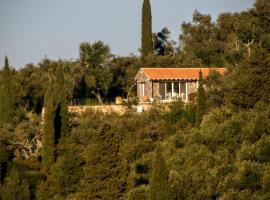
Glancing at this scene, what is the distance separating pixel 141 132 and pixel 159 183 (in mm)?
16991

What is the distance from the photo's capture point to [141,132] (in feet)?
120

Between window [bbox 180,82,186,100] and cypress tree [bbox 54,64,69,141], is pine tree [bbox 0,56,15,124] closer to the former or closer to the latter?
cypress tree [bbox 54,64,69,141]

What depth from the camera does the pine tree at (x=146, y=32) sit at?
185 ft

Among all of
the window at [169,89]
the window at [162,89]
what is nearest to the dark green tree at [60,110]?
the window at [162,89]

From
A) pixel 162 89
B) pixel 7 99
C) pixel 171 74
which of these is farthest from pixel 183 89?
pixel 7 99

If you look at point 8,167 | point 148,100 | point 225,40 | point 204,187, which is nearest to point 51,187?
point 8,167

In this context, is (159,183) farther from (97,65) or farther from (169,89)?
(97,65)

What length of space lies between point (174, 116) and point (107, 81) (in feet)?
41.1

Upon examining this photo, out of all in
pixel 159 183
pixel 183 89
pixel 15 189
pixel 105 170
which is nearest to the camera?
pixel 159 183

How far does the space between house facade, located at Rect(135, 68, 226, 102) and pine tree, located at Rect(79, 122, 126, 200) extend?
21053 mm

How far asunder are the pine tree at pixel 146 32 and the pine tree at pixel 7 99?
54.1 ft

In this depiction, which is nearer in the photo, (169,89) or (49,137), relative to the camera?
(49,137)

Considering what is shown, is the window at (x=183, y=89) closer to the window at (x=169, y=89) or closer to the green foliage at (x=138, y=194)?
the window at (x=169, y=89)

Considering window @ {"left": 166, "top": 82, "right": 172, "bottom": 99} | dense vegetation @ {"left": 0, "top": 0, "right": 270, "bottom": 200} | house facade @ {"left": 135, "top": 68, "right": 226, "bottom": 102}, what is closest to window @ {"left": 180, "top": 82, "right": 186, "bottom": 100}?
house facade @ {"left": 135, "top": 68, "right": 226, "bottom": 102}
